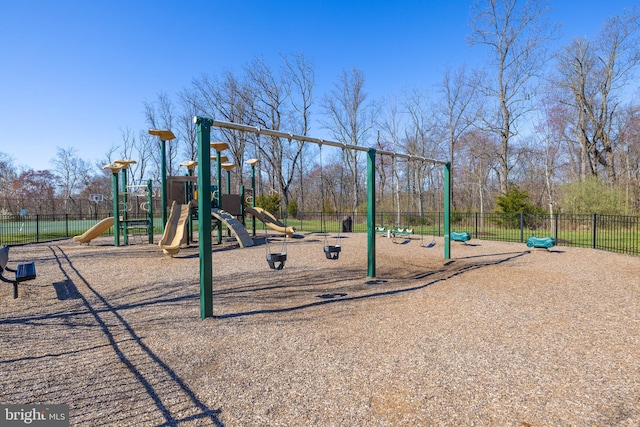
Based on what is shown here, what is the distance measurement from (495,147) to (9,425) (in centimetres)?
3694

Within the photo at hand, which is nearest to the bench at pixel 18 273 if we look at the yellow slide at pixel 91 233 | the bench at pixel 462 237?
the yellow slide at pixel 91 233

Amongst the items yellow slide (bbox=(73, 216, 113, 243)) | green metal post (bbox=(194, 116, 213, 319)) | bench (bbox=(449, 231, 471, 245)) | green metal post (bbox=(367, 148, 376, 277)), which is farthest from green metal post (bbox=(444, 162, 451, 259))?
yellow slide (bbox=(73, 216, 113, 243))

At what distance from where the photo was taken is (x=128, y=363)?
3525 mm

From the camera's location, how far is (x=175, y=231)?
11750 millimetres

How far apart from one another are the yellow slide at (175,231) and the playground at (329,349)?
2542mm

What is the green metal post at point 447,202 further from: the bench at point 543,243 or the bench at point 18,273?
the bench at point 18,273

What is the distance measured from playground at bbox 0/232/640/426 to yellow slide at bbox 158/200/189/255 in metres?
2.54

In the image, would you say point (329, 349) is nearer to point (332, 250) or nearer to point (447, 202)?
point (332, 250)

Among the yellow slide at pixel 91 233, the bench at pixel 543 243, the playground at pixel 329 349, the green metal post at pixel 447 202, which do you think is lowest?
the playground at pixel 329 349

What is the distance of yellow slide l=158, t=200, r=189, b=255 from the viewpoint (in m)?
10.4

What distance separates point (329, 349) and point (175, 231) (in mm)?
9307

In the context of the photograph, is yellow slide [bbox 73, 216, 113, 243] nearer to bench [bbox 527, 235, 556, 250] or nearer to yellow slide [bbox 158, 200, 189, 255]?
yellow slide [bbox 158, 200, 189, 255]

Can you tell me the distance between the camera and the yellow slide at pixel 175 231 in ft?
34.0

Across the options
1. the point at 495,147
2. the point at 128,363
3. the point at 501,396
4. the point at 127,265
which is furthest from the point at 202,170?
the point at 495,147
